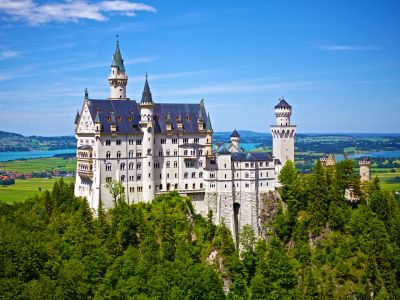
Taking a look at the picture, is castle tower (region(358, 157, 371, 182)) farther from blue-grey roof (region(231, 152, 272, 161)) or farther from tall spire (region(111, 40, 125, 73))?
tall spire (region(111, 40, 125, 73))

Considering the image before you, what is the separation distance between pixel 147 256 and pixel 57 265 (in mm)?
14340

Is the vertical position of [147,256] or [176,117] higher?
[176,117]

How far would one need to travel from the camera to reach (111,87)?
115500mm

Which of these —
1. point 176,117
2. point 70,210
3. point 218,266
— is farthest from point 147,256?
point 176,117

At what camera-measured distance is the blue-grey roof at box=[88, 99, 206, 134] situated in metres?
106

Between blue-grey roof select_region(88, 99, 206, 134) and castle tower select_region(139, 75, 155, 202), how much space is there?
5.54ft

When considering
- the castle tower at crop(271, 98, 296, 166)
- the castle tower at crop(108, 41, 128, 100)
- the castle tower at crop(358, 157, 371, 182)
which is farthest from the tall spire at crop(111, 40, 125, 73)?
the castle tower at crop(358, 157, 371, 182)

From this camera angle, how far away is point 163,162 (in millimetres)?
110375

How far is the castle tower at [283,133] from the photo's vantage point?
11425cm

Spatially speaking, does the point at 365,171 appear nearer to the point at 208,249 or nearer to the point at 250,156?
the point at 250,156

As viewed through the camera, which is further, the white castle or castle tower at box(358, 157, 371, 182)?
castle tower at box(358, 157, 371, 182)

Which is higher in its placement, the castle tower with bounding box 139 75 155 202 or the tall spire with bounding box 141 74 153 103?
the tall spire with bounding box 141 74 153 103

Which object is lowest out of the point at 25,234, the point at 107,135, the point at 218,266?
the point at 218,266

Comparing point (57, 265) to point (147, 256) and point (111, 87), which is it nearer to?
point (147, 256)
